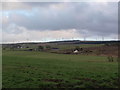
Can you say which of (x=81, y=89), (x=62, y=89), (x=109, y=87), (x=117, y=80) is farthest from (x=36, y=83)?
(x=117, y=80)

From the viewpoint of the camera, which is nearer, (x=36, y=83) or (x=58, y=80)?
(x=36, y=83)

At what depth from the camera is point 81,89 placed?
20141mm

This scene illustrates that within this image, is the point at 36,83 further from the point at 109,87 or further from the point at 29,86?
the point at 109,87

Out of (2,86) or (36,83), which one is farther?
(36,83)

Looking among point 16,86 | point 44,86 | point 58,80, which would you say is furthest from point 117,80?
point 16,86

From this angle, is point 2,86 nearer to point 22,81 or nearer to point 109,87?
point 22,81

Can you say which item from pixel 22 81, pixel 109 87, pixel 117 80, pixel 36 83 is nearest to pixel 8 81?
pixel 22 81

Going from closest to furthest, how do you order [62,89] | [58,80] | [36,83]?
[62,89], [36,83], [58,80]

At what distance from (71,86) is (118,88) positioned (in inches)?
168

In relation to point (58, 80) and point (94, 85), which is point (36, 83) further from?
point (94, 85)

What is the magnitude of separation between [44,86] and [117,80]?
862cm

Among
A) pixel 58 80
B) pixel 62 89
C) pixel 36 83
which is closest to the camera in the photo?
pixel 62 89

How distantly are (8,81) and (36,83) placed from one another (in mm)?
2603

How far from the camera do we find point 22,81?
22219 millimetres
